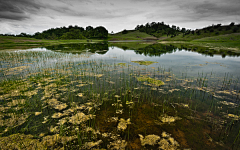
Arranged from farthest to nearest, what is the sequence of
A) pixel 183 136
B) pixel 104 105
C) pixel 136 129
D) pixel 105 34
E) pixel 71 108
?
1. pixel 105 34
2. pixel 104 105
3. pixel 71 108
4. pixel 136 129
5. pixel 183 136

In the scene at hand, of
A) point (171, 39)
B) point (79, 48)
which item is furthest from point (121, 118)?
point (171, 39)

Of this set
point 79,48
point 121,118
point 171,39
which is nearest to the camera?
point 121,118

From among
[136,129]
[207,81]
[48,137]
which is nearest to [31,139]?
[48,137]

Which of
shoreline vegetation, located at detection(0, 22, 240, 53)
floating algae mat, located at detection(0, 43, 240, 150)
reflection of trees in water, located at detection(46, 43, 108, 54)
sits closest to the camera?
floating algae mat, located at detection(0, 43, 240, 150)

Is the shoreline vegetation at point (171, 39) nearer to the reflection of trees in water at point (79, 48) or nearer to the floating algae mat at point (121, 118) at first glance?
the reflection of trees in water at point (79, 48)

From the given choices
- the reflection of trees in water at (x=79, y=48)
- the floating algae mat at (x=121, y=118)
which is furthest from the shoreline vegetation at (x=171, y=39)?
the floating algae mat at (x=121, y=118)

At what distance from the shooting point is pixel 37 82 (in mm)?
9688

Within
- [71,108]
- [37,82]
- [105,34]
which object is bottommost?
[71,108]

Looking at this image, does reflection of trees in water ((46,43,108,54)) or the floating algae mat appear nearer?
the floating algae mat

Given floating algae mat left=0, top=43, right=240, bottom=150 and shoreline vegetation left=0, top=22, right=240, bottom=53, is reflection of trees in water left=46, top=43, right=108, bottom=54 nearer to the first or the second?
shoreline vegetation left=0, top=22, right=240, bottom=53

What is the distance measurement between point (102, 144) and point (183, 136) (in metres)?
3.51

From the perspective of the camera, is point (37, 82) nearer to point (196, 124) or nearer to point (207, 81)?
point (196, 124)

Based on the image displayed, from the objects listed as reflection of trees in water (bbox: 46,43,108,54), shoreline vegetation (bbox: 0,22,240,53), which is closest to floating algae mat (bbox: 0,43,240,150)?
reflection of trees in water (bbox: 46,43,108,54)

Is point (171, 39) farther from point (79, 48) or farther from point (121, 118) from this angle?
point (121, 118)
